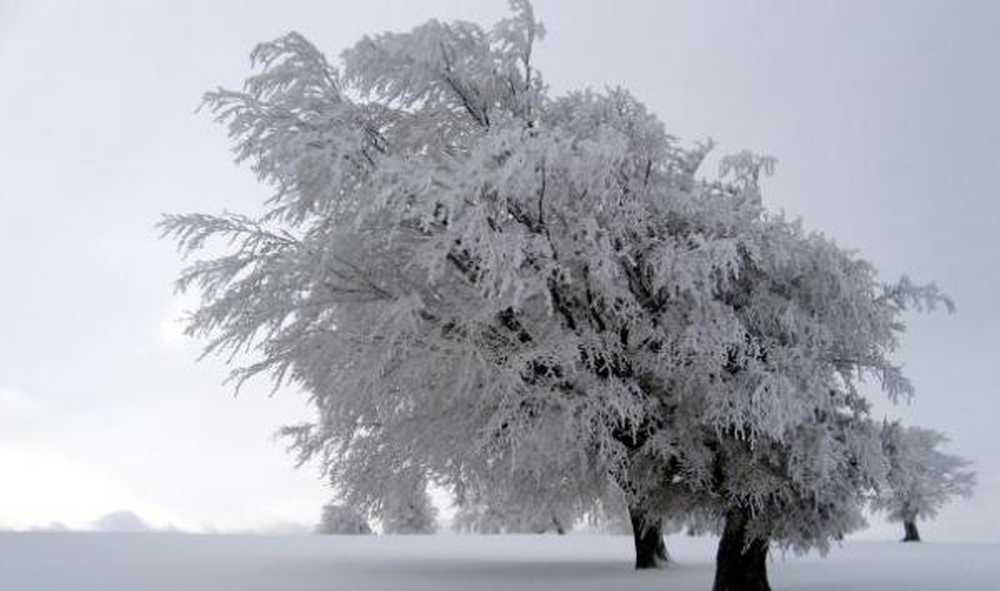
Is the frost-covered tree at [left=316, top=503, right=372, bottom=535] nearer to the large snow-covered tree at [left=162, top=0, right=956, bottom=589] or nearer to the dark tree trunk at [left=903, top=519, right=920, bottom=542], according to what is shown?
the dark tree trunk at [left=903, top=519, right=920, bottom=542]

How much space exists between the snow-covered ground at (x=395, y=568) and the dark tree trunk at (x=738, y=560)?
1737mm

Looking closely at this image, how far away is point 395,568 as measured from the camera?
64.5 ft

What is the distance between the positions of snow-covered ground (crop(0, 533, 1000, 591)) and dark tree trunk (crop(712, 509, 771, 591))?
1.74 m

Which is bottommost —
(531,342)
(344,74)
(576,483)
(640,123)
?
(576,483)

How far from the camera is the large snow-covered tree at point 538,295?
482 inches

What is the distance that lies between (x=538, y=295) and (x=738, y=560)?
5315mm

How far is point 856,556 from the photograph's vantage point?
25875 millimetres

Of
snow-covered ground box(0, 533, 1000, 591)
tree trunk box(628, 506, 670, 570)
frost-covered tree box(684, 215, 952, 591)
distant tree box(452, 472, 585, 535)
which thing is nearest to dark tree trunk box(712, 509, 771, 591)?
frost-covered tree box(684, 215, 952, 591)

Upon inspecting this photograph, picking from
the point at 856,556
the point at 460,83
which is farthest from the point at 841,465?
the point at 856,556

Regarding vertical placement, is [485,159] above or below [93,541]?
above

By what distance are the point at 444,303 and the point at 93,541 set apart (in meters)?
17.9

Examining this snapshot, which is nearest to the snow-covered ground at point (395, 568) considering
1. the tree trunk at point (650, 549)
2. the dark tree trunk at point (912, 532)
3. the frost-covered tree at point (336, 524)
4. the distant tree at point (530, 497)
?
the tree trunk at point (650, 549)

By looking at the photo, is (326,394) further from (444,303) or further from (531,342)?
(531,342)

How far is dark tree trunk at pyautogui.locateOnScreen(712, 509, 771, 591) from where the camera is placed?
14.5m
